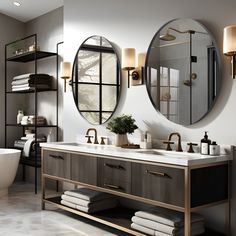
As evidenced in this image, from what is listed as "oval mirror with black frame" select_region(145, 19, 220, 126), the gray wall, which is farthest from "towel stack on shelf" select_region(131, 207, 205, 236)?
the gray wall

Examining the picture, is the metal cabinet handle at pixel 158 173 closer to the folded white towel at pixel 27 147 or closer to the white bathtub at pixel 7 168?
the white bathtub at pixel 7 168

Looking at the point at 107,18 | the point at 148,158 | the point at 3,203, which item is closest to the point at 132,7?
the point at 107,18

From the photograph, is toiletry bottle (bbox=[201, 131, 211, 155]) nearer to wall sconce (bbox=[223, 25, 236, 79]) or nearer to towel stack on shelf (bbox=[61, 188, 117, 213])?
wall sconce (bbox=[223, 25, 236, 79])

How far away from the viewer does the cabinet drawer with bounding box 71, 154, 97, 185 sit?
3404mm

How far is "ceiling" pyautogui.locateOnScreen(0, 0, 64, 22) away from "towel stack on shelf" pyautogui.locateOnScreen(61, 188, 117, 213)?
2.75 m

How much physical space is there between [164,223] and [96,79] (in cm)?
197

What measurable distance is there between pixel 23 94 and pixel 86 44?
2.24m

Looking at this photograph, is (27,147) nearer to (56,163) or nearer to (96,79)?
(56,163)

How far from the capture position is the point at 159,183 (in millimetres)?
2797

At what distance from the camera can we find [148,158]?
113 inches

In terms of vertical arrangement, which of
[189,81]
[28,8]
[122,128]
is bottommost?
[122,128]

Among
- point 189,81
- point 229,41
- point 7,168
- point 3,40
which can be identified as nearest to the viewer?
point 229,41

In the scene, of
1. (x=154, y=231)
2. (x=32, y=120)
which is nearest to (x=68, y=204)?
(x=154, y=231)

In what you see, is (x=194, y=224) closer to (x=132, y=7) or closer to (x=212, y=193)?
(x=212, y=193)
